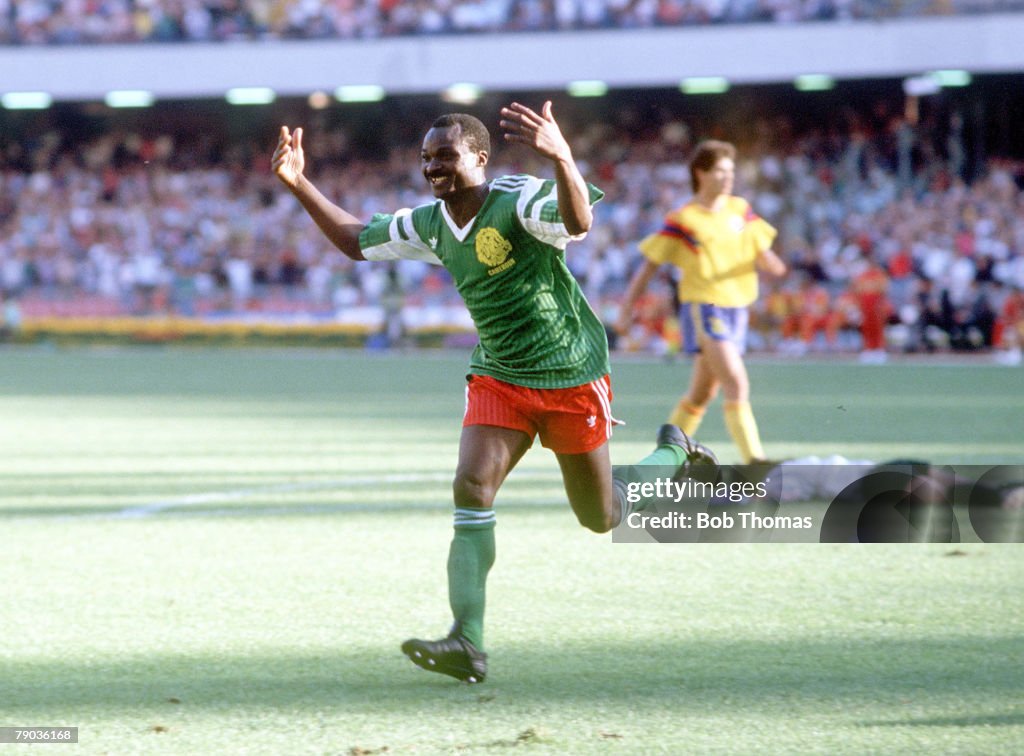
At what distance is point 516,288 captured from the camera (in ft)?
17.4

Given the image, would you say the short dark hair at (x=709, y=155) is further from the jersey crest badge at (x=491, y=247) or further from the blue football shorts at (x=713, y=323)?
the jersey crest badge at (x=491, y=247)

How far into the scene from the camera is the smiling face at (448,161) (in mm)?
5145

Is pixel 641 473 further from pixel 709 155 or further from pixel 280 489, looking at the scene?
pixel 280 489

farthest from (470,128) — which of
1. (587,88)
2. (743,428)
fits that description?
(587,88)

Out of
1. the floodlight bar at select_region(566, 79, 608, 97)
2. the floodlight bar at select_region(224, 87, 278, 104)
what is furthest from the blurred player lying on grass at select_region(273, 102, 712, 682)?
the floodlight bar at select_region(224, 87, 278, 104)

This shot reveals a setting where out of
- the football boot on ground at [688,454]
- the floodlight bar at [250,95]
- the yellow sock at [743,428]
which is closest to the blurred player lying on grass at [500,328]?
the football boot on ground at [688,454]

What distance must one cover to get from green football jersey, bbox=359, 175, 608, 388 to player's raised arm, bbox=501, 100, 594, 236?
0.22 metres

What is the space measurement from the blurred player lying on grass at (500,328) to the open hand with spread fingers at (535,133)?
0.03 feet

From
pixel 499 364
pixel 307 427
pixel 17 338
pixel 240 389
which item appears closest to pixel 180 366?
pixel 240 389

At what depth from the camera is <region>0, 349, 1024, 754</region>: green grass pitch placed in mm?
4363

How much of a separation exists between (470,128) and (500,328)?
2.24 ft

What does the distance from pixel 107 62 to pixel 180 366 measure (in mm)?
13525

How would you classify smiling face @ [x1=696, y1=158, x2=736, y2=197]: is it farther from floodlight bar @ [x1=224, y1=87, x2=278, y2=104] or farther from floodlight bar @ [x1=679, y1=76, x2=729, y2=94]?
floodlight bar @ [x1=224, y1=87, x2=278, y2=104]

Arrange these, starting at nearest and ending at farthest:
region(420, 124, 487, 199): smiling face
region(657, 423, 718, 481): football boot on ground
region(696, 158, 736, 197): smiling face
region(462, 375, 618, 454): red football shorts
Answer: region(420, 124, 487, 199): smiling face
region(462, 375, 618, 454): red football shorts
region(657, 423, 718, 481): football boot on ground
region(696, 158, 736, 197): smiling face
